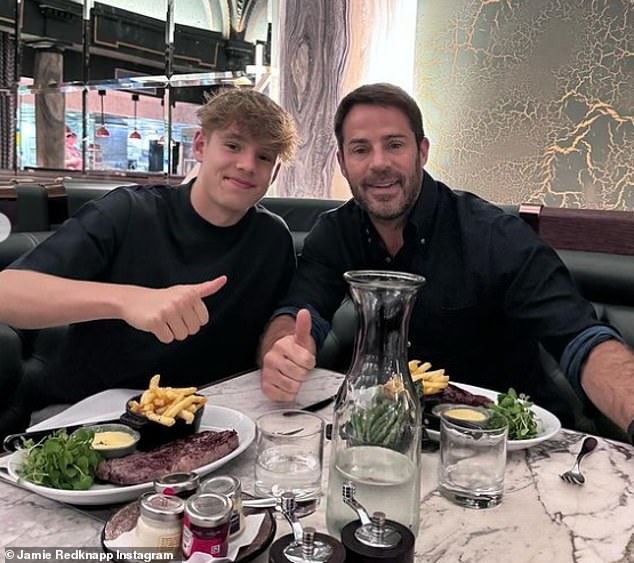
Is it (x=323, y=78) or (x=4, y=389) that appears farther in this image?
(x=323, y=78)

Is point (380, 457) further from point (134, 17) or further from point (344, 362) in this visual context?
point (134, 17)

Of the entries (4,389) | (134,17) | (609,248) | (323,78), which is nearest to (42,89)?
(134,17)

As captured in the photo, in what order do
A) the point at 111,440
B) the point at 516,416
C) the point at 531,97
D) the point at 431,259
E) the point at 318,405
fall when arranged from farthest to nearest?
the point at 531,97 → the point at 431,259 → the point at 318,405 → the point at 516,416 → the point at 111,440

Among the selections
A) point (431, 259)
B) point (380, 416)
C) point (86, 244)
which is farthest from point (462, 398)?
point (86, 244)

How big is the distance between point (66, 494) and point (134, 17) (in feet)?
20.9

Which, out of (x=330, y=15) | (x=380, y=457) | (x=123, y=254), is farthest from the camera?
(x=330, y=15)

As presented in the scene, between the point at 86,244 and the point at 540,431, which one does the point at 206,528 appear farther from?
the point at 86,244

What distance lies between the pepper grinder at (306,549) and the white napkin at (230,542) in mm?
58

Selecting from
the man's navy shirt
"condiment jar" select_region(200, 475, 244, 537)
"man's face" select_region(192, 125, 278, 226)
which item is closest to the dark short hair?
the man's navy shirt

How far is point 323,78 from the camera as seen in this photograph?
3807 millimetres

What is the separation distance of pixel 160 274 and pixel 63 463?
2.93ft

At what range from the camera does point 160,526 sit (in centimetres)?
70

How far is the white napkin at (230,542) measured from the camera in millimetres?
679

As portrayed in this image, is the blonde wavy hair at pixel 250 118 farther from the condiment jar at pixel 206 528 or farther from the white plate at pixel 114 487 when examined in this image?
the condiment jar at pixel 206 528
